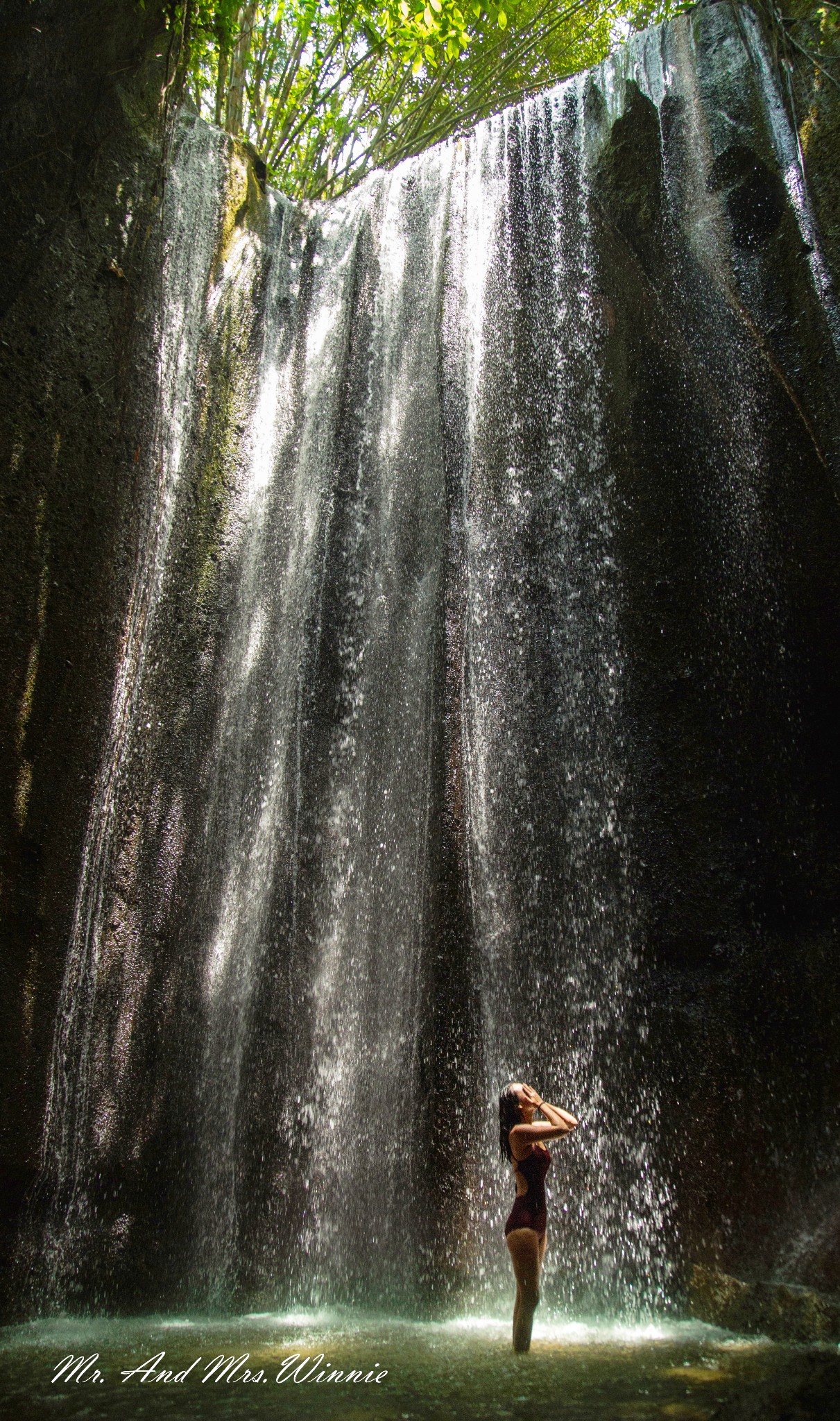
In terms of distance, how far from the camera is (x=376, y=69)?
1222 cm

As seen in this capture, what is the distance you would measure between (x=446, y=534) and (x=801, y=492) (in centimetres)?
254

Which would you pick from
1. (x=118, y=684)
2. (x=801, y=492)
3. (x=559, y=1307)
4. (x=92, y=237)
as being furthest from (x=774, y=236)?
(x=559, y=1307)

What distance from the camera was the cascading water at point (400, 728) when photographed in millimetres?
5332

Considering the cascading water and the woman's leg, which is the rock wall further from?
the woman's leg

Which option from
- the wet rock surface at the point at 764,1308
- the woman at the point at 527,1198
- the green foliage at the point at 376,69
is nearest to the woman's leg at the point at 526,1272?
the woman at the point at 527,1198

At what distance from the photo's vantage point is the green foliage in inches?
374

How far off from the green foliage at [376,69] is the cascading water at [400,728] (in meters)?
2.13

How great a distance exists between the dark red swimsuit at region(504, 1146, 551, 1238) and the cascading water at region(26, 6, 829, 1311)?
1.50m

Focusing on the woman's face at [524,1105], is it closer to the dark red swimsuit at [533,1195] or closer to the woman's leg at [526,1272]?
the dark red swimsuit at [533,1195]

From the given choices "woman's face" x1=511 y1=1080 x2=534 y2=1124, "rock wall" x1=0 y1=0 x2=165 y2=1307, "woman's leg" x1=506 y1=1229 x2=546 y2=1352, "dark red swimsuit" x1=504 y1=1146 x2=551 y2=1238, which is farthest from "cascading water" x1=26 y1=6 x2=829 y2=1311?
"woman's face" x1=511 y1=1080 x2=534 y2=1124

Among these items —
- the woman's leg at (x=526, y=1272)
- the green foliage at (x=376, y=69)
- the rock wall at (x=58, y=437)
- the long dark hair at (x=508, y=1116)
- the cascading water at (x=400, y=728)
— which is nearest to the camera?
the woman's leg at (x=526, y=1272)

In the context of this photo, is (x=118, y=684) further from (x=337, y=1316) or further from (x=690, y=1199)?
(x=690, y=1199)

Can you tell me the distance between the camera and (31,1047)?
5023 mm

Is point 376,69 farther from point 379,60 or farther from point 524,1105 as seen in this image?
point 524,1105
